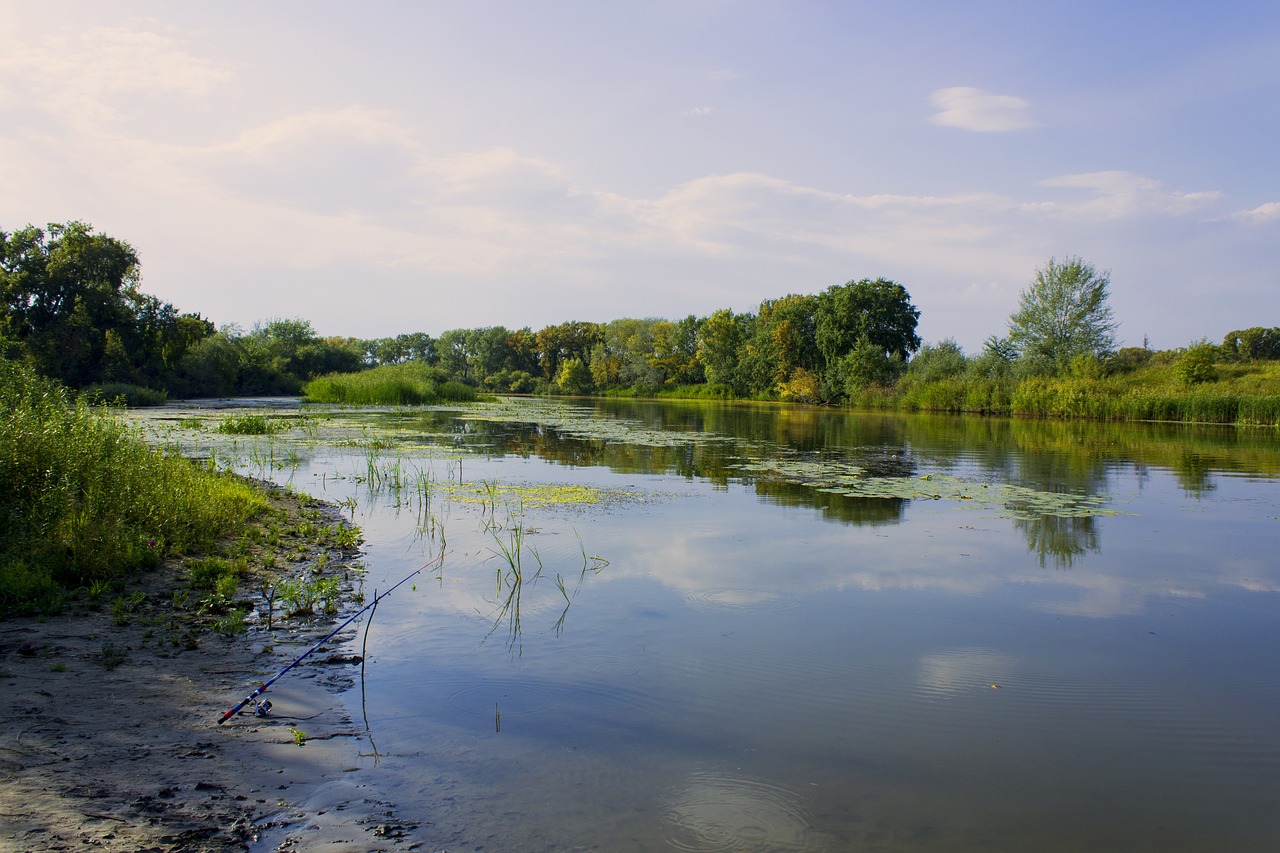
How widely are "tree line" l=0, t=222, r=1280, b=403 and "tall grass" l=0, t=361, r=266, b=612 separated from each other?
4318 millimetres

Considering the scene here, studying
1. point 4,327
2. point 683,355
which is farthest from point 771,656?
point 683,355

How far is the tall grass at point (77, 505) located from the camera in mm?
5344

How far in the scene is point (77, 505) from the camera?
5941 millimetres

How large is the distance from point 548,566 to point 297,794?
13.6 feet

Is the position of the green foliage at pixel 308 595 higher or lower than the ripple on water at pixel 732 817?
higher

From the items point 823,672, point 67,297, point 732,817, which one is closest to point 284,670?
point 732,817

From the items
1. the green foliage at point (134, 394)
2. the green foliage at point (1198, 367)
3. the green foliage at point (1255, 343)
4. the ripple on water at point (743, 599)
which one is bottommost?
the ripple on water at point (743, 599)

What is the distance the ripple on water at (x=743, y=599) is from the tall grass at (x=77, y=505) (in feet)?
14.3

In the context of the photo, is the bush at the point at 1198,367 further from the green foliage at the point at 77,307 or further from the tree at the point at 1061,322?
the green foliage at the point at 77,307

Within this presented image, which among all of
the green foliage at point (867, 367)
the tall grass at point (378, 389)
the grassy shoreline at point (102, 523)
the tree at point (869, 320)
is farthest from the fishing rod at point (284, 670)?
the tree at point (869, 320)

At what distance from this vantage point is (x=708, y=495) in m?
11.8

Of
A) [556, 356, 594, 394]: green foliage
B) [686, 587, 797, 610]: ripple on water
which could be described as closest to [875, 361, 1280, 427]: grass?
[686, 587, 797, 610]: ripple on water

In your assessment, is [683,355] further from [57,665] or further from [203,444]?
[57,665]

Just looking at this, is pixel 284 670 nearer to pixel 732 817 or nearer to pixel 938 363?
pixel 732 817
